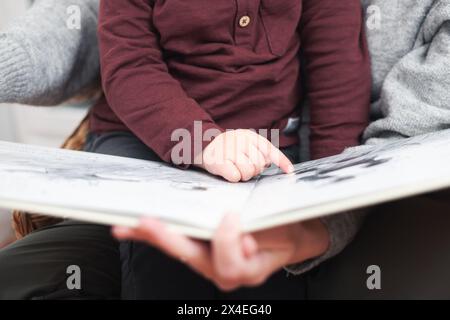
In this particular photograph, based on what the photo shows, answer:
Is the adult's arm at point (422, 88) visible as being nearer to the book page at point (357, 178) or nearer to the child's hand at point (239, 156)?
the book page at point (357, 178)

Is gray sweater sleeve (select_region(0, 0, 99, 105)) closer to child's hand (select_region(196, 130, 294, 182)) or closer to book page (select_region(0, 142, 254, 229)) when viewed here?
book page (select_region(0, 142, 254, 229))

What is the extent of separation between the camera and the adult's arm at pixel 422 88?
0.59 m

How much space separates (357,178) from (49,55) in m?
0.50

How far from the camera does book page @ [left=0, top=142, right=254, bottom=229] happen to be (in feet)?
1.11

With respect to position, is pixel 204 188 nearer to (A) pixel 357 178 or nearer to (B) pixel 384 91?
(A) pixel 357 178

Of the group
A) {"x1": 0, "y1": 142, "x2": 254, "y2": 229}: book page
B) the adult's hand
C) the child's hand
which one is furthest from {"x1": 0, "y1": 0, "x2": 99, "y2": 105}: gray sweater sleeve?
the adult's hand

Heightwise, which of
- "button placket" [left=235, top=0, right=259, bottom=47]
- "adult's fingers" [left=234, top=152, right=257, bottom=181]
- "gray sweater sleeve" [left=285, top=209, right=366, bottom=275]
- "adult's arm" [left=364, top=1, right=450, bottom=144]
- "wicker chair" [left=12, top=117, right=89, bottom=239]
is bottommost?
"wicker chair" [left=12, top=117, right=89, bottom=239]

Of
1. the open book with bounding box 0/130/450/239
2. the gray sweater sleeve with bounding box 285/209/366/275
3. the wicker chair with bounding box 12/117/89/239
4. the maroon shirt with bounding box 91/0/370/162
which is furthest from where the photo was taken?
the wicker chair with bounding box 12/117/89/239

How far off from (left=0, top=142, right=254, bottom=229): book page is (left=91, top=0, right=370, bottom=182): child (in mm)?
86

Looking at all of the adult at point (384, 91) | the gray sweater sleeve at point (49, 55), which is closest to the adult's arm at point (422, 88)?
the adult at point (384, 91)

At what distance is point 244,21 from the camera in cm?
65

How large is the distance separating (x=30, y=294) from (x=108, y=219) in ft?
0.75

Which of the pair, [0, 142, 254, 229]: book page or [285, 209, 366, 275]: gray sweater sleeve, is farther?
[285, 209, 366, 275]: gray sweater sleeve
